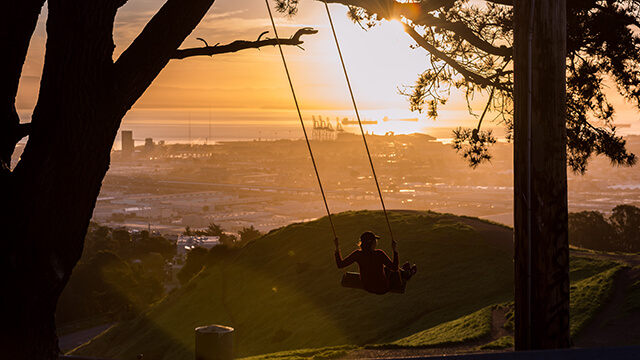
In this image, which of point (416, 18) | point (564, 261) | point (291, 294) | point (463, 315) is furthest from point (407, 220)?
point (564, 261)

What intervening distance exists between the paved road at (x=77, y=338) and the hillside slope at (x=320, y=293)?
236 inches

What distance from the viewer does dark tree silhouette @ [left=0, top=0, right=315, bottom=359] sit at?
17.7ft

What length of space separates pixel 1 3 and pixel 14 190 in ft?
5.68

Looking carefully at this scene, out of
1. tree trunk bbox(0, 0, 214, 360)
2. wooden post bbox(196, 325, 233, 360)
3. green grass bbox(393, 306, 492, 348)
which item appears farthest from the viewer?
green grass bbox(393, 306, 492, 348)

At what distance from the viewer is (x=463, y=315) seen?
20.3 m

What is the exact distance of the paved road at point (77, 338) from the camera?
141 feet

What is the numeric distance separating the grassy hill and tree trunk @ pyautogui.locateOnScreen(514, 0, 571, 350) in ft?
33.8

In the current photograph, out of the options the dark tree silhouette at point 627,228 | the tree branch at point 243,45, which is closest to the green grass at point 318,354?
the tree branch at point 243,45

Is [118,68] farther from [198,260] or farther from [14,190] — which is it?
[198,260]

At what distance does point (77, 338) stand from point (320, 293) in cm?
2457

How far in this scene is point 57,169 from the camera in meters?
5.45

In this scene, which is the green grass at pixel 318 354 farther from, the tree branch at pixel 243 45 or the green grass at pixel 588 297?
the tree branch at pixel 243 45

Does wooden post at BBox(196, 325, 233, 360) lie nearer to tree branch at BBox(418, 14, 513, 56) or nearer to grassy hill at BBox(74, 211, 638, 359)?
tree branch at BBox(418, 14, 513, 56)

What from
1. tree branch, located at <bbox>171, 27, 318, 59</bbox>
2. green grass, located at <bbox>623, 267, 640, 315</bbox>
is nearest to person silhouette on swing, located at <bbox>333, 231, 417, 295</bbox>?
tree branch, located at <bbox>171, 27, 318, 59</bbox>
